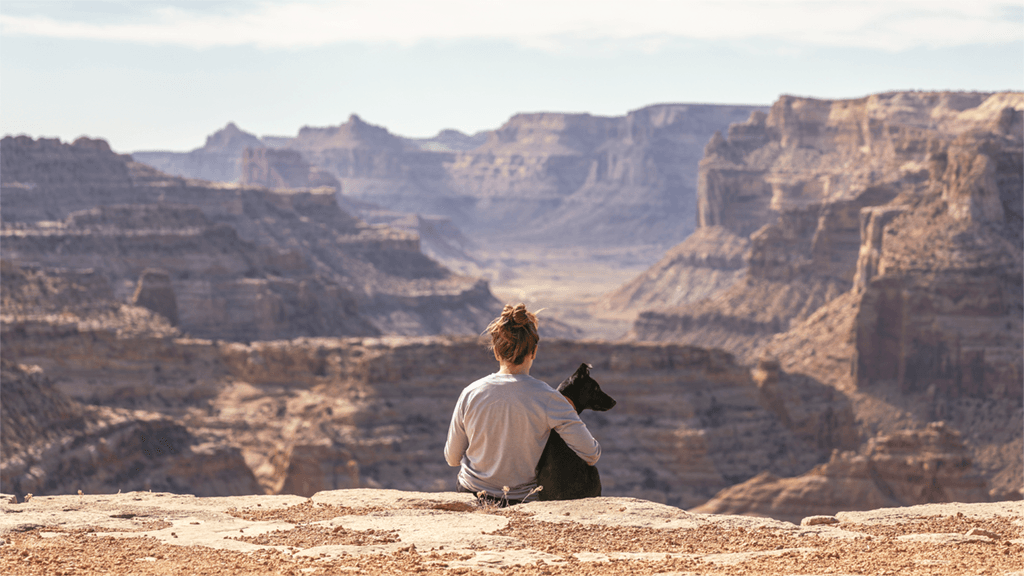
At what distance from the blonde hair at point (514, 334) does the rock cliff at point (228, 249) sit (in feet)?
318

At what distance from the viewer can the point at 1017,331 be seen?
8588cm

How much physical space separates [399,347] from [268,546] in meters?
54.9

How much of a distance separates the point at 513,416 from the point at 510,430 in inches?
8.1

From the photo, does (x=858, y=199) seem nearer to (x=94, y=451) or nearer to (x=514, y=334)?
(x=94, y=451)

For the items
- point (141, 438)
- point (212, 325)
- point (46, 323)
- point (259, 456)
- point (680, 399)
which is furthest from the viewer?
point (212, 325)

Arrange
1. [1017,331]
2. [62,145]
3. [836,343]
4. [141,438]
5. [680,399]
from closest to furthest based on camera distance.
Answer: [141,438]
[680,399]
[1017,331]
[836,343]
[62,145]

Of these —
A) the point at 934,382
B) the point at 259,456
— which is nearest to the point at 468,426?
the point at 259,456

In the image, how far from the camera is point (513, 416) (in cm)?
1386

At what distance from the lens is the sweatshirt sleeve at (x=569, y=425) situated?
1370 cm

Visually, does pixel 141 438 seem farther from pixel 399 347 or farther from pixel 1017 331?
pixel 1017 331

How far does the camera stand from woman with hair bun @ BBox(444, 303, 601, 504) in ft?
44.9

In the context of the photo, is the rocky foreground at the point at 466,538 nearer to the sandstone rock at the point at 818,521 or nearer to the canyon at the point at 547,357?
the sandstone rock at the point at 818,521

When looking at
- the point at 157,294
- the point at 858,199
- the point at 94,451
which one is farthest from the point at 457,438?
the point at 858,199

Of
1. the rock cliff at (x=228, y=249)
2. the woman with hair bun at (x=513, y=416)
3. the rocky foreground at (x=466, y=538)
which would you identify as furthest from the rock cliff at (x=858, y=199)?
the woman with hair bun at (x=513, y=416)
